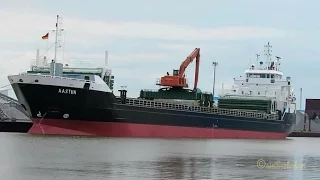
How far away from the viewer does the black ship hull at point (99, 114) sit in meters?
40.7

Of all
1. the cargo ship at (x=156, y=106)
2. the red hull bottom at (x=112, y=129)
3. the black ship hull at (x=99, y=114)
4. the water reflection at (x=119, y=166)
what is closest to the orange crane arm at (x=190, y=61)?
the cargo ship at (x=156, y=106)

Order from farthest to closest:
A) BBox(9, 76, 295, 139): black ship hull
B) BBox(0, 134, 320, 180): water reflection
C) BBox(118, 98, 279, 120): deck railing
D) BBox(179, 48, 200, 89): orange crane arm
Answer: BBox(179, 48, 200, 89): orange crane arm < BBox(118, 98, 279, 120): deck railing < BBox(9, 76, 295, 139): black ship hull < BBox(0, 134, 320, 180): water reflection

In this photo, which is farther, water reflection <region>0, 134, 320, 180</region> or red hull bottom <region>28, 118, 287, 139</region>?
red hull bottom <region>28, 118, 287, 139</region>

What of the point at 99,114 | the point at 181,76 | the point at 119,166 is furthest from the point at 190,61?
the point at 119,166

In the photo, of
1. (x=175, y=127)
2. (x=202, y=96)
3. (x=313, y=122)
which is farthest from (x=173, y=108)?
(x=313, y=122)

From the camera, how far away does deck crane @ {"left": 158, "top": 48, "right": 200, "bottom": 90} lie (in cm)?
5609

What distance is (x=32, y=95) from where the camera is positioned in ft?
133

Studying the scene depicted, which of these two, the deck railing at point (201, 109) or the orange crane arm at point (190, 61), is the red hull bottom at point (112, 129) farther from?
the orange crane arm at point (190, 61)

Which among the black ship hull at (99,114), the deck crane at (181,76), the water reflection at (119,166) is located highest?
the deck crane at (181,76)

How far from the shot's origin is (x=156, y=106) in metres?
47.7

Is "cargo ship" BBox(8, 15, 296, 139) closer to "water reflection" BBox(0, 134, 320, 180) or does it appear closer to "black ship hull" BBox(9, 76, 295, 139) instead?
"black ship hull" BBox(9, 76, 295, 139)

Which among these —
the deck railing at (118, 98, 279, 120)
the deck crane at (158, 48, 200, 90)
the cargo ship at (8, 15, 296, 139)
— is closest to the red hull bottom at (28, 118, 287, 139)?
the cargo ship at (8, 15, 296, 139)

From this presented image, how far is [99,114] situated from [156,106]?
674 cm

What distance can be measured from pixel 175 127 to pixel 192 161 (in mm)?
23641
